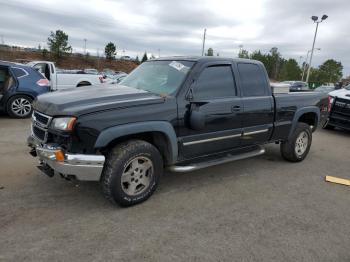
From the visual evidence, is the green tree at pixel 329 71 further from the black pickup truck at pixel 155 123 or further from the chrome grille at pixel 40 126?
the chrome grille at pixel 40 126

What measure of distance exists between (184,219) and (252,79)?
2516 mm

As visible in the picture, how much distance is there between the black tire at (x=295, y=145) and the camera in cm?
572

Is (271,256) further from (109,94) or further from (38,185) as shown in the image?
(38,185)

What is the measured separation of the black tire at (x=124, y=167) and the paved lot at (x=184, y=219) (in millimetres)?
145

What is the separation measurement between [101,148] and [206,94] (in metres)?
1.60

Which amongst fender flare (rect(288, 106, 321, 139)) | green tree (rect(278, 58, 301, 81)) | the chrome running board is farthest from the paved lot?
green tree (rect(278, 58, 301, 81))

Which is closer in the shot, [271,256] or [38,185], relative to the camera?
[271,256]

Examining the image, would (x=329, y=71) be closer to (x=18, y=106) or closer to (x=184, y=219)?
(x=18, y=106)

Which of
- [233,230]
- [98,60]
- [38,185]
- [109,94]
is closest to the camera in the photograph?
[233,230]

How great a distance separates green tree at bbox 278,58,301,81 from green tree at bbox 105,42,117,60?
3799cm

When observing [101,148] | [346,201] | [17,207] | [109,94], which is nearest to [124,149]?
[101,148]

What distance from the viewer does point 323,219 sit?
373 centimetres

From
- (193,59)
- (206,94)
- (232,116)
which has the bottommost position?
(232,116)

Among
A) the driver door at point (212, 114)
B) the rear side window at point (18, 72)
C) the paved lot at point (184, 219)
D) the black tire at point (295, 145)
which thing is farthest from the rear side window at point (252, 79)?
the rear side window at point (18, 72)
